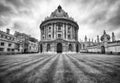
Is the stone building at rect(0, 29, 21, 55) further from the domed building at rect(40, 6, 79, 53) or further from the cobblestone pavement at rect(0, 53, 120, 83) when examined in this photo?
the cobblestone pavement at rect(0, 53, 120, 83)

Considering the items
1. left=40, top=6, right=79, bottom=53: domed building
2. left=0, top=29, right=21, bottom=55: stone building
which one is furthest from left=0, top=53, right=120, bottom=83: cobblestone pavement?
left=0, top=29, right=21, bottom=55: stone building

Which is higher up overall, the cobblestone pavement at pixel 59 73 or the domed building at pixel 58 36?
the domed building at pixel 58 36

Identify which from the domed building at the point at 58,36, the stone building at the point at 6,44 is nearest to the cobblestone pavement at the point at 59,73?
the domed building at the point at 58,36

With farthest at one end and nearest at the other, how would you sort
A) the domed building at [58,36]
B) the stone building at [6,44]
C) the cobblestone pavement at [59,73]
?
the domed building at [58,36] < the stone building at [6,44] < the cobblestone pavement at [59,73]

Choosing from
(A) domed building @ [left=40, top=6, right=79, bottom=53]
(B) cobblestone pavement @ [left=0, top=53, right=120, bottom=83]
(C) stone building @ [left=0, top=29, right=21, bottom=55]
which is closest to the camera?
(B) cobblestone pavement @ [left=0, top=53, right=120, bottom=83]

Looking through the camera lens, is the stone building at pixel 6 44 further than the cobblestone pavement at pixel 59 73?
Yes

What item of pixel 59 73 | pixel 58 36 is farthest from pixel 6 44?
pixel 59 73

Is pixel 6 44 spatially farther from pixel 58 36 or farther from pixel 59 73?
pixel 59 73

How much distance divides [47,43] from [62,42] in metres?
8.63

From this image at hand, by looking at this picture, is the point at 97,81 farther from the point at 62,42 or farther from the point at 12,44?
the point at 12,44

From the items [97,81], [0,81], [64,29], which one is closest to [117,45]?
[64,29]

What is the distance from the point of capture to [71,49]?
35219mm

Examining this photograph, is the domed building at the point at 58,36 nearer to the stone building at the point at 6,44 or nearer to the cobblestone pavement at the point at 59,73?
the stone building at the point at 6,44

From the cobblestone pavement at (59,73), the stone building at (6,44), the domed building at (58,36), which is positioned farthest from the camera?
the domed building at (58,36)
